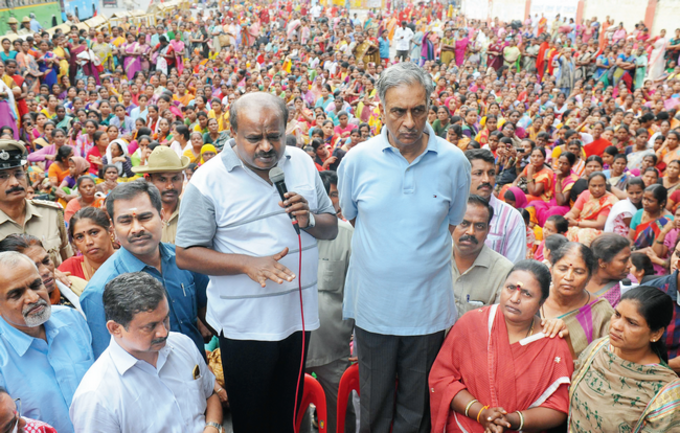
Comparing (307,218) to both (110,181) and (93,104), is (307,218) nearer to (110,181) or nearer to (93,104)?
(110,181)

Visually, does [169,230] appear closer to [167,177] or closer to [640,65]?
[167,177]

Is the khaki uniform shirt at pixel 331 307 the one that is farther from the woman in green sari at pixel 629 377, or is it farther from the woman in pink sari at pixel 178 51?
the woman in pink sari at pixel 178 51

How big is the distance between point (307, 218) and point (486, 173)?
213cm

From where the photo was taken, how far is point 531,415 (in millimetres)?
2309

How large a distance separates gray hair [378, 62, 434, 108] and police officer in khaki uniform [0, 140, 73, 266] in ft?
8.70

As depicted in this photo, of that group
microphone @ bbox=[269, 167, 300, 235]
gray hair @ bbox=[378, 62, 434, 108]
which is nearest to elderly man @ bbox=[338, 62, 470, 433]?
gray hair @ bbox=[378, 62, 434, 108]

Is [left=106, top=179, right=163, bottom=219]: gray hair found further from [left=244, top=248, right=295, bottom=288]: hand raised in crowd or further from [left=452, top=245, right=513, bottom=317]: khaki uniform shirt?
[left=452, top=245, right=513, bottom=317]: khaki uniform shirt

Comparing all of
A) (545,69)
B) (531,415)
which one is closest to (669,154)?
(531,415)

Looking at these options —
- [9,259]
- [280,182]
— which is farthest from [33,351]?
[280,182]

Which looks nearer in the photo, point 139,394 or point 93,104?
point 139,394

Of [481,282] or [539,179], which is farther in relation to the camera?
[539,179]

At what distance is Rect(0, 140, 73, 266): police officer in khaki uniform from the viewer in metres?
3.50

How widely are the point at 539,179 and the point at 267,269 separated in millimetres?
5828

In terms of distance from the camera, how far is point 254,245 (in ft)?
6.84
